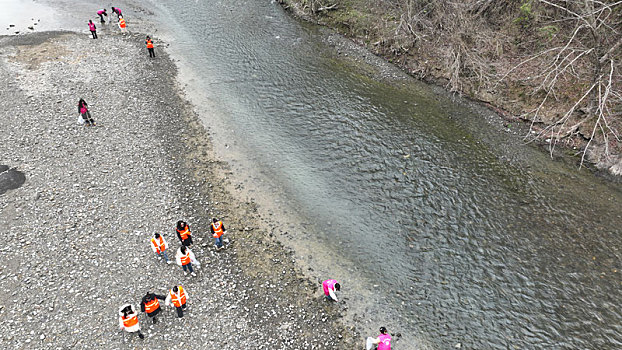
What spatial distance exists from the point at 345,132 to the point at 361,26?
15265mm

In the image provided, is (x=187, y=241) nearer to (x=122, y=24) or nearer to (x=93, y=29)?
(x=93, y=29)

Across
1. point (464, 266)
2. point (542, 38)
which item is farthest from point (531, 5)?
point (464, 266)

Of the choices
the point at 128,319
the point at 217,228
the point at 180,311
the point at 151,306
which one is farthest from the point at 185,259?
the point at 128,319

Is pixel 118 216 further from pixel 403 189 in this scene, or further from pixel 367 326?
pixel 403 189

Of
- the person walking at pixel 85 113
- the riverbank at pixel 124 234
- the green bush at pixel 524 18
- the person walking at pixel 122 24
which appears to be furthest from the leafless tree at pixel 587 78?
the person walking at pixel 122 24

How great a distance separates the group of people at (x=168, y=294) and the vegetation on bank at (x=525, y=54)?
68.4 ft

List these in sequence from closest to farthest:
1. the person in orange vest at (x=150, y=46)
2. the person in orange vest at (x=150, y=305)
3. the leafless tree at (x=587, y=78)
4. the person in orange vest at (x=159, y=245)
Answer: the person in orange vest at (x=150, y=305) < the person in orange vest at (x=159, y=245) < the leafless tree at (x=587, y=78) < the person in orange vest at (x=150, y=46)

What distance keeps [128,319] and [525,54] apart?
1169 inches

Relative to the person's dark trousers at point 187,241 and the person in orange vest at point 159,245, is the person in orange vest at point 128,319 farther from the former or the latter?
the person's dark trousers at point 187,241

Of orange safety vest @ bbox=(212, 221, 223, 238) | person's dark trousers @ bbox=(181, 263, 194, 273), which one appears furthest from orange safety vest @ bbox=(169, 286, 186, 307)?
Answer: orange safety vest @ bbox=(212, 221, 223, 238)

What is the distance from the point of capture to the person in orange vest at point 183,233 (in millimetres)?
Answer: 15547

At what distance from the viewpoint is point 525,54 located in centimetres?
2645

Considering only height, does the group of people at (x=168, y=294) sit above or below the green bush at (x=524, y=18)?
below

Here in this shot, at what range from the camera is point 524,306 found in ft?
50.0
